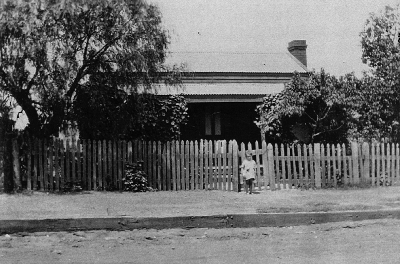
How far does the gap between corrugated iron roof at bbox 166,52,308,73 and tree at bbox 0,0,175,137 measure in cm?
745

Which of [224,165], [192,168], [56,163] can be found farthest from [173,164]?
[56,163]

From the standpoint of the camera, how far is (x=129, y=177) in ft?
46.6

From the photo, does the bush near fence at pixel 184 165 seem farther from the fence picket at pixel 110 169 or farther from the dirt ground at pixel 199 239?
the dirt ground at pixel 199 239

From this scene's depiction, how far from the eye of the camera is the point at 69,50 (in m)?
13.1

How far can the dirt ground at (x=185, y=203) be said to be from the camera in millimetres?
9305

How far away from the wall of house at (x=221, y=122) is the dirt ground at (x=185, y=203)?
23.5 ft

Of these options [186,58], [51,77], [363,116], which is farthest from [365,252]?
[186,58]

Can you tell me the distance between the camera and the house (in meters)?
19.8

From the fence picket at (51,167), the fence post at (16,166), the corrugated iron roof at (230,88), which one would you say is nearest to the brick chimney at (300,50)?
the corrugated iron roof at (230,88)

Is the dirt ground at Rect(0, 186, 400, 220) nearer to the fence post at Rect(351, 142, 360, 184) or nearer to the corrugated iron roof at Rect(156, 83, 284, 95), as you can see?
the fence post at Rect(351, 142, 360, 184)

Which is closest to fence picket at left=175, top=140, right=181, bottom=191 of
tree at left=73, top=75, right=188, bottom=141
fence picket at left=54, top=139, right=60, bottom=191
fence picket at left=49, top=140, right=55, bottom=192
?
tree at left=73, top=75, right=188, bottom=141

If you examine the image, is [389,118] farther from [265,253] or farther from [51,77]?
[265,253]

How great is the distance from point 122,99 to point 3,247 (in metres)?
7.80

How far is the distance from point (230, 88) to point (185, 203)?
400 inches
